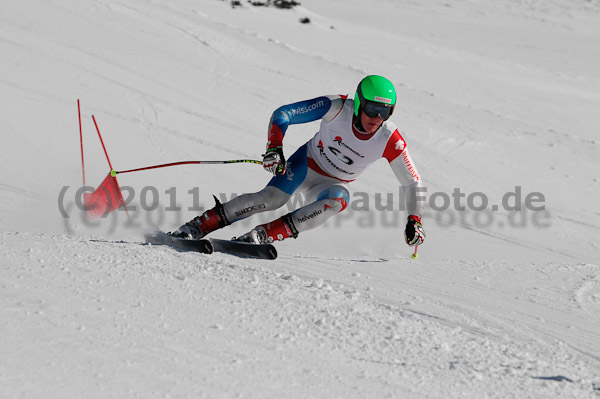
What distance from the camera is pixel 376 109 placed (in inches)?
182

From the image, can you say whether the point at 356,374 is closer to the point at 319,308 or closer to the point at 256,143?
the point at 319,308

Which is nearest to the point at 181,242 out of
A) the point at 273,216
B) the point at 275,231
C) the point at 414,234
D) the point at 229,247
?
the point at 229,247

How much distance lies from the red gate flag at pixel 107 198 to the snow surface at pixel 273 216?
272mm

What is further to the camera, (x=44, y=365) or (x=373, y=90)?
(x=373, y=90)

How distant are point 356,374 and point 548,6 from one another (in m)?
24.8

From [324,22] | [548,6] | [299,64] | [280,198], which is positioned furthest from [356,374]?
[548,6]

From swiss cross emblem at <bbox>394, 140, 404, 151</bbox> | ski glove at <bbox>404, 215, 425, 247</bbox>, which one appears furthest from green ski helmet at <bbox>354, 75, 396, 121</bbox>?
ski glove at <bbox>404, 215, 425, 247</bbox>

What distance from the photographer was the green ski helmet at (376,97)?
15.0 ft

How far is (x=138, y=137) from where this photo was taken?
8672mm

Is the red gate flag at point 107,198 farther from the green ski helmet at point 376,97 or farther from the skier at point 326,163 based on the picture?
the green ski helmet at point 376,97

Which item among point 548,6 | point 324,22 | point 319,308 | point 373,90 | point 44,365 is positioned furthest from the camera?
point 548,6

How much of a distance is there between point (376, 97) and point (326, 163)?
2.69ft

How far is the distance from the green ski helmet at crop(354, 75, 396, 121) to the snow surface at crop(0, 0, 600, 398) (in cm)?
118

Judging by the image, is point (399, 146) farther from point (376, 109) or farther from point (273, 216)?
point (273, 216)
